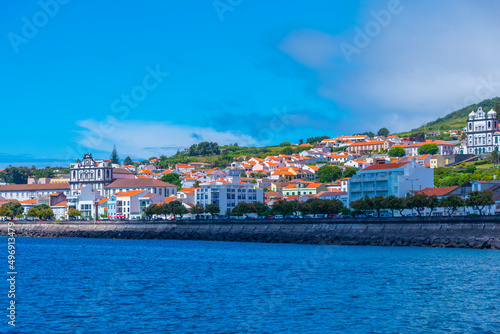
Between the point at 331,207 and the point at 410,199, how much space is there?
11.9m

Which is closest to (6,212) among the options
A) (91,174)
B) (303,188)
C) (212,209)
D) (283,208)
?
(91,174)

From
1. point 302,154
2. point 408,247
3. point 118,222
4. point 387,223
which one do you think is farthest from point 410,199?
point 302,154

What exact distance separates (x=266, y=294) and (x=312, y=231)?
4107cm

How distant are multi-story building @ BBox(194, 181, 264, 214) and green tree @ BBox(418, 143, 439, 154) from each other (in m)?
60.6

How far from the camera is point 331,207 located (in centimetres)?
8381

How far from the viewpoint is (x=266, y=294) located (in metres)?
34.0

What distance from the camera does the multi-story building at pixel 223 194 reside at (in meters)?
106

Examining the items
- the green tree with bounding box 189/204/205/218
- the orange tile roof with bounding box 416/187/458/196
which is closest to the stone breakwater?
the green tree with bounding box 189/204/205/218

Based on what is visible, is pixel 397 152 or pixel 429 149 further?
Result: pixel 397 152

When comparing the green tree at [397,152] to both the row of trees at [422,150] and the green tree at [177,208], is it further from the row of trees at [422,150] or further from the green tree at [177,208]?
the green tree at [177,208]

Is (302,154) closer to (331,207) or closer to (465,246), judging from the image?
(331,207)

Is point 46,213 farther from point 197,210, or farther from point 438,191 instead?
point 438,191

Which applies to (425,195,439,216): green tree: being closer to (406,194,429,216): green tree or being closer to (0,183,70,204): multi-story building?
(406,194,429,216): green tree

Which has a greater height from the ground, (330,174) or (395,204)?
(330,174)
